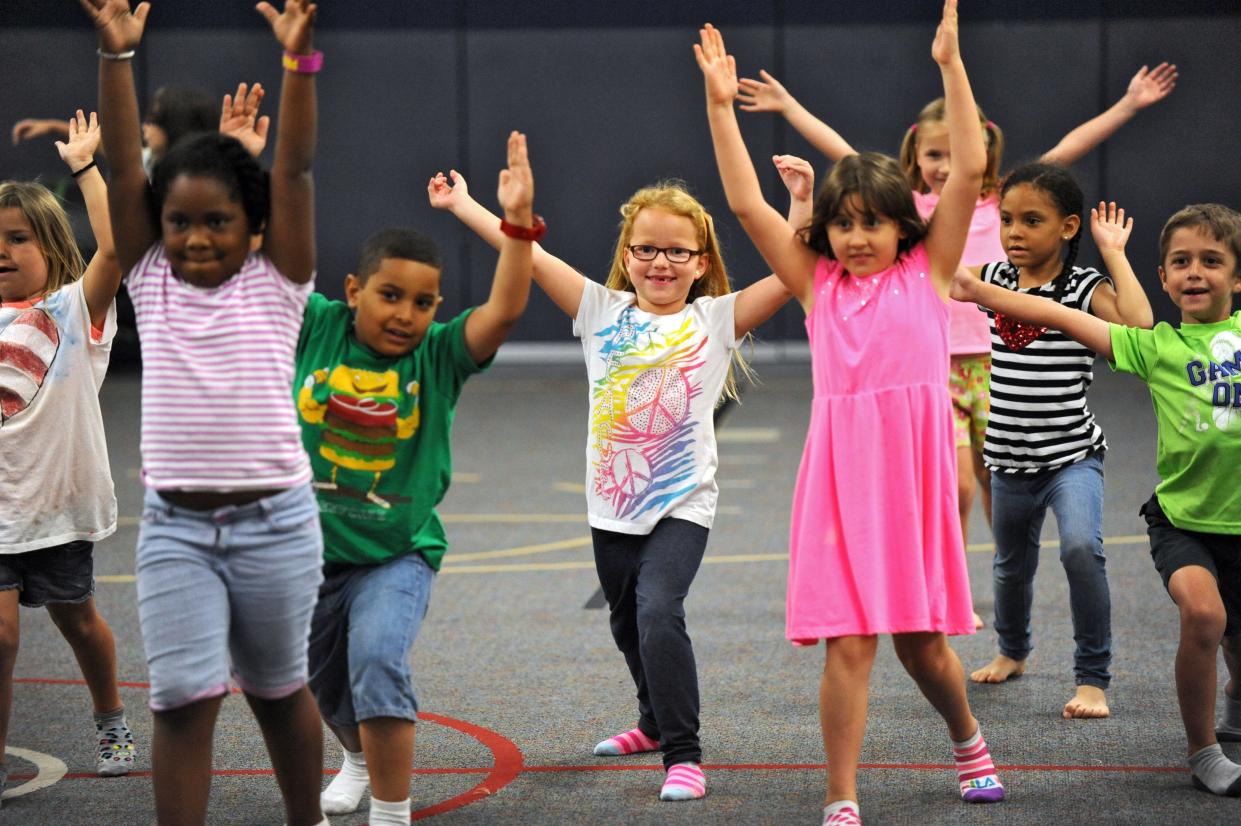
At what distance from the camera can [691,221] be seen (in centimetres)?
375

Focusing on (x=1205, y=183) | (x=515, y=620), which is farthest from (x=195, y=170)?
(x=1205, y=183)

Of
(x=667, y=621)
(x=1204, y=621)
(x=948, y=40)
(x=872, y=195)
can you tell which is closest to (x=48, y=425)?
(x=667, y=621)

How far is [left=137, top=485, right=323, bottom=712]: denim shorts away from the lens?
2.74 meters

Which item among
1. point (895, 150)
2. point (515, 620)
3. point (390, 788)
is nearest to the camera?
point (390, 788)

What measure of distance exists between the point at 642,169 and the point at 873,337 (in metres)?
11.2

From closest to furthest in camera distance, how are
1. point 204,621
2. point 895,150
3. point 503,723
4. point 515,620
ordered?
point 204,621 < point 503,723 < point 515,620 < point 895,150

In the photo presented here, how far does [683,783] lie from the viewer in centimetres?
347

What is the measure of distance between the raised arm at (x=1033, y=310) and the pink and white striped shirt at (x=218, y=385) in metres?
1.52

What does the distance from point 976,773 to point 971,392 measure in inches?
75.5

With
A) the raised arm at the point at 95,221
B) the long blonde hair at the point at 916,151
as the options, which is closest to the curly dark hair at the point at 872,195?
the raised arm at the point at 95,221

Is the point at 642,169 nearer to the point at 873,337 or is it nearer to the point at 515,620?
the point at 515,620

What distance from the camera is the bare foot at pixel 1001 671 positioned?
443 cm

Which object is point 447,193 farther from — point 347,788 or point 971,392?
point 971,392

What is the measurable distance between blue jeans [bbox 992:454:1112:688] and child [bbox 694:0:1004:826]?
0.92 m
